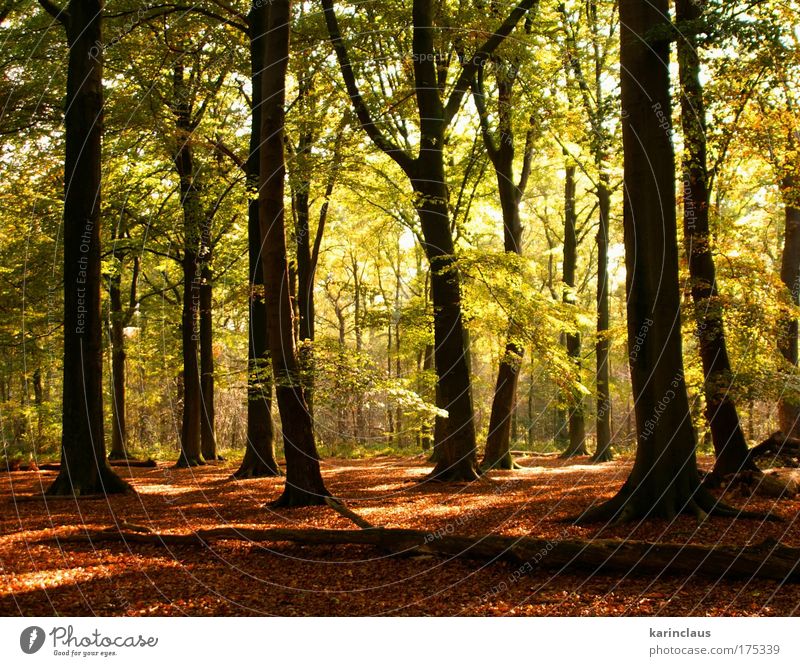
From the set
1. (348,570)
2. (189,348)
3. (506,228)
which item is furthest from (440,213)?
(189,348)

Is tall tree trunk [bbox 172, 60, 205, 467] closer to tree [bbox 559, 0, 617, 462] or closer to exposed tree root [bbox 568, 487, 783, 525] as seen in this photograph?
tree [bbox 559, 0, 617, 462]

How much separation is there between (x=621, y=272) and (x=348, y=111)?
1819 centimetres

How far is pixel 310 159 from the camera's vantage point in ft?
49.2

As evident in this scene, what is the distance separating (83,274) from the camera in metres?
13.5

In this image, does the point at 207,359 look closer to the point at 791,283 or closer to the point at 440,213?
the point at 440,213

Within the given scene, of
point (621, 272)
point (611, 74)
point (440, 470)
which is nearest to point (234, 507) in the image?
point (440, 470)

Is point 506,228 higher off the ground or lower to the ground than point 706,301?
higher

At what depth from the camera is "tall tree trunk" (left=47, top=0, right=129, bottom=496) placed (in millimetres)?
13125

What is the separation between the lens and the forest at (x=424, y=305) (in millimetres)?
7457

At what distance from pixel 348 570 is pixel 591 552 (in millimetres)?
2636

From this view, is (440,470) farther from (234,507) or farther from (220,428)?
(220,428)

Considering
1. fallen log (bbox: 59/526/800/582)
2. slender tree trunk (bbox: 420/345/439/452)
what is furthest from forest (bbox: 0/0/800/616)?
slender tree trunk (bbox: 420/345/439/452)

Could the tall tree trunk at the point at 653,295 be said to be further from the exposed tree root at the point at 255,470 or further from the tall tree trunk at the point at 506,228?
the exposed tree root at the point at 255,470

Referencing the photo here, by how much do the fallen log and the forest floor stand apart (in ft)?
0.34
